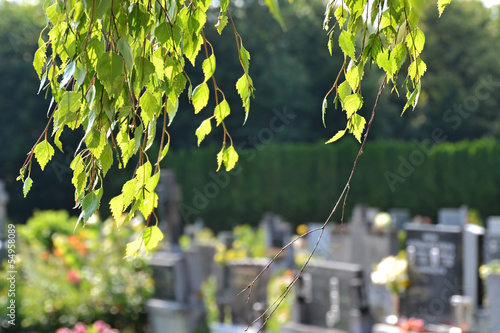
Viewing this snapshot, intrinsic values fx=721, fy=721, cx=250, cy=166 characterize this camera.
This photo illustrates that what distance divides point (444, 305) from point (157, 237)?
266 inches

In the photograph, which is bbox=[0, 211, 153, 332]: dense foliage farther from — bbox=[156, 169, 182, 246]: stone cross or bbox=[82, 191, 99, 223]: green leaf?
bbox=[82, 191, 99, 223]: green leaf

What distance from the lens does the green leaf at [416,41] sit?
1.81m

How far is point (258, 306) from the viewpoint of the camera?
23.9ft

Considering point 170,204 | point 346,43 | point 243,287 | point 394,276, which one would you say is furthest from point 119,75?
point 170,204

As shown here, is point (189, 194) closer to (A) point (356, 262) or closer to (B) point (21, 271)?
(A) point (356, 262)

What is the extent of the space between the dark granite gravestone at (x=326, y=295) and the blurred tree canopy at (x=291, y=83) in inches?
579

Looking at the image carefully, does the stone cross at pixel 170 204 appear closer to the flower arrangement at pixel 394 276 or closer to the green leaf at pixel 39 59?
the flower arrangement at pixel 394 276

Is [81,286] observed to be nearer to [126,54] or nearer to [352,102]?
[352,102]

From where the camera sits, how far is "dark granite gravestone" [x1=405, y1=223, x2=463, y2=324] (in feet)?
25.9

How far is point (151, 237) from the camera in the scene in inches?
68.4

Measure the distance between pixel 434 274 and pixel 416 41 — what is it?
21.7ft

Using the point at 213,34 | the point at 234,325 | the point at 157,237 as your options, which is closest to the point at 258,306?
the point at 234,325

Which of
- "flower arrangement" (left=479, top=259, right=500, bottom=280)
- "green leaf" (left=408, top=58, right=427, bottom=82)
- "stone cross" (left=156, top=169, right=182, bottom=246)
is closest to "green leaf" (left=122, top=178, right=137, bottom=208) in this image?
"green leaf" (left=408, top=58, right=427, bottom=82)

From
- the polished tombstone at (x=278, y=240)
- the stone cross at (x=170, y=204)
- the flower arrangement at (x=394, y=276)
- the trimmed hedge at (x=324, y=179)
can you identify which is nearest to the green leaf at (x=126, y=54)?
the flower arrangement at (x=394, y=276)
